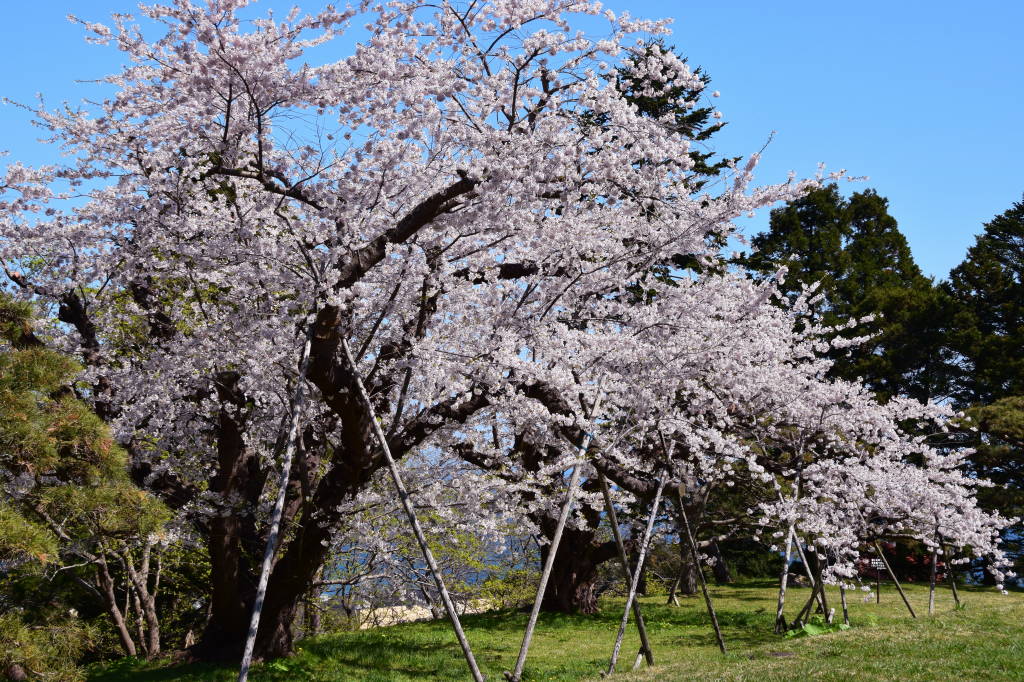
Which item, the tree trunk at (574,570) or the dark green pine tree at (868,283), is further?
the dark green pine tree at (868,283)

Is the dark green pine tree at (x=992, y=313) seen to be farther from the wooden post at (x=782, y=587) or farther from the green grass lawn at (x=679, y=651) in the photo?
the wooden post at (x=782, y=587)

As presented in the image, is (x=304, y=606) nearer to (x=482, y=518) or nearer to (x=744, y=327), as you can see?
(x=482, y=518)

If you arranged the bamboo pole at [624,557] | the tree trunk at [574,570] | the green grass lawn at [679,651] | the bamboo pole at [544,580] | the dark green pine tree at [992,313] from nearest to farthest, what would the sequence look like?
the bamboo pole at [544,580]
the green grass lawn at [679,651]
the bamboo pole at [624,557]
the tree trunk at [574,570]
the dark green pine tree at [992,313]

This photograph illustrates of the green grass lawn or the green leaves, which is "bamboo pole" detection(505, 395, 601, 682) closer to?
the green grass lawn

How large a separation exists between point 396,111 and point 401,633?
8939 millimetres

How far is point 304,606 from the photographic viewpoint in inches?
566

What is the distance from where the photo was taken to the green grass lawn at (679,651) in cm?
795

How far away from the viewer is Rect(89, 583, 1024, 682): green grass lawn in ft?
26.1

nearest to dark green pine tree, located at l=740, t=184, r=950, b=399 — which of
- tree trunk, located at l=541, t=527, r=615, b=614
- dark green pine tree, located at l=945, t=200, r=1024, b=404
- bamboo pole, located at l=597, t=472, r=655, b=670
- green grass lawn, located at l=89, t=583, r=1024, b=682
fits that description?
dark green pine tree, located at l=945, t=200, r=1024, b=404

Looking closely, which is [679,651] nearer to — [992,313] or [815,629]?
[815,629]

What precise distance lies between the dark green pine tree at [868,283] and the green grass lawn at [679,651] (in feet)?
50.2

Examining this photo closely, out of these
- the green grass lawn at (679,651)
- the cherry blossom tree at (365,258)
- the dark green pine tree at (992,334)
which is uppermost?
the dark green pine tree at (992,334)

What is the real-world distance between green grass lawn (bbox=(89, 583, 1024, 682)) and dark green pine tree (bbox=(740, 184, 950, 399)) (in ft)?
50.2

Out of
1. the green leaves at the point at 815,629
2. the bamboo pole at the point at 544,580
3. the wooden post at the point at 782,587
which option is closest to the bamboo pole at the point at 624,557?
the bamboo pole at the point at 544,580
